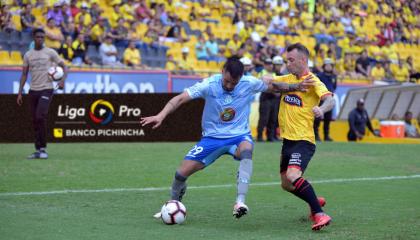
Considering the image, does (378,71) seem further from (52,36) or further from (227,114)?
(227,114)

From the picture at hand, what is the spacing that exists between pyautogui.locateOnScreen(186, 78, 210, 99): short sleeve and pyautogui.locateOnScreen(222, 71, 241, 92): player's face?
0.18m

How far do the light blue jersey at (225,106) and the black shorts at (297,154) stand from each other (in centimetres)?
54

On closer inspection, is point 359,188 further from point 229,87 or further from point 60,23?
point 60,23

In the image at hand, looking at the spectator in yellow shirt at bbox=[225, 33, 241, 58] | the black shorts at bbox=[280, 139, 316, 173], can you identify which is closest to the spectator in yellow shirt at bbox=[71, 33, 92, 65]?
the spectator in yellow shirt at bbox=[225, 33, 241, 58]

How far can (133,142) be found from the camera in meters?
20.8

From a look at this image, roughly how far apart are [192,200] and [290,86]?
7.99 feet

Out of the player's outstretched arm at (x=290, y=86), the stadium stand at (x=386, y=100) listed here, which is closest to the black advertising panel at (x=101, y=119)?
the stadium stand at (x=386, y=100)

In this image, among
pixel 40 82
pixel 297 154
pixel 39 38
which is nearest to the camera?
pixel 297 154

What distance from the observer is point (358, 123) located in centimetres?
2477

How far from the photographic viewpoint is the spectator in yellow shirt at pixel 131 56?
24.7 metres

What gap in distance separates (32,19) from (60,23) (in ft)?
2.47

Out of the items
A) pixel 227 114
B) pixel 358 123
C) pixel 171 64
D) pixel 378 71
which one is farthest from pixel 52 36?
pixel 227 114

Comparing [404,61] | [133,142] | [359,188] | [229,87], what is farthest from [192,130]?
[404,61]

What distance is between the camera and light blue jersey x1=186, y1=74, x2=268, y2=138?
29.6ft
